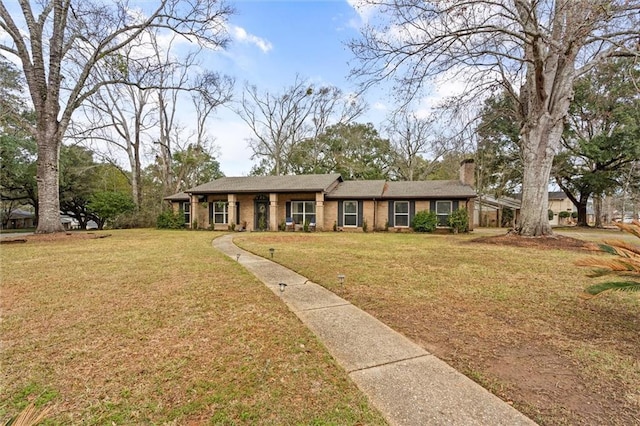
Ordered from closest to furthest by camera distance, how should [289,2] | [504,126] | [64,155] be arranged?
1. [289,2]
2. [64,155]
3. [504,126]

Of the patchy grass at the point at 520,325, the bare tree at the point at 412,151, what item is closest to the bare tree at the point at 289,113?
the bare tree at the point at 412,151

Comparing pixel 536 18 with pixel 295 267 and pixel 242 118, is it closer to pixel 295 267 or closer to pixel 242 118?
pixel 295 267

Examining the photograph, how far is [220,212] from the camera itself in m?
20.2

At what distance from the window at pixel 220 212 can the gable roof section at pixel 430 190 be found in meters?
10.7

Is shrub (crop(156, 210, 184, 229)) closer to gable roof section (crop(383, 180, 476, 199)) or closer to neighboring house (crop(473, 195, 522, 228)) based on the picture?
gable roof section (crop(383, 180, 476, 199))

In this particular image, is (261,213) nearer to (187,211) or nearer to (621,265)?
(187,211)

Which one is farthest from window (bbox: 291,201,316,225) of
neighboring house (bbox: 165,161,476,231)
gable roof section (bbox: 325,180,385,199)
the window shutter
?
the window shutter

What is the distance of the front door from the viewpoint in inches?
769

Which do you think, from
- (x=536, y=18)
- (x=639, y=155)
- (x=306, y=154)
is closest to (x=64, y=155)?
(x=306, y=154)

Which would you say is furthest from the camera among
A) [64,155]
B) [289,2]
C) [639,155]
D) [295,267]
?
[64,155]

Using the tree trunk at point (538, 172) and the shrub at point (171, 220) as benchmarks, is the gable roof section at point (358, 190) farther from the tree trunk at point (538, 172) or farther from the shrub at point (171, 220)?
the shrub at point (171, 220)

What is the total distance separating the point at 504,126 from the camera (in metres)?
24.0

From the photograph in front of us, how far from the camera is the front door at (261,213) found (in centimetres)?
1953

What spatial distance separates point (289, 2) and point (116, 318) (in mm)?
11629
